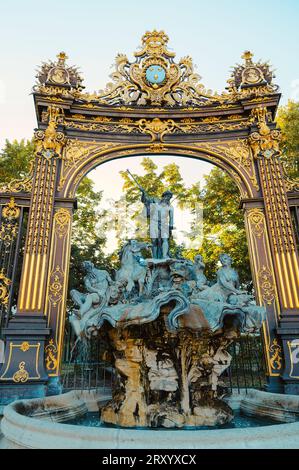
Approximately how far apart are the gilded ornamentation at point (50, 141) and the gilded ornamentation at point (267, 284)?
6432 millimetres

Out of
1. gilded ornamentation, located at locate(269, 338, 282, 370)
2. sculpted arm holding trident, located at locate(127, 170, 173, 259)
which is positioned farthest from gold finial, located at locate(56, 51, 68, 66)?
gilded ornamentation, located at locate(269, 338, 282, 370)

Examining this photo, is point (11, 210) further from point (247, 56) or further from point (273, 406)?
point (247, 56)

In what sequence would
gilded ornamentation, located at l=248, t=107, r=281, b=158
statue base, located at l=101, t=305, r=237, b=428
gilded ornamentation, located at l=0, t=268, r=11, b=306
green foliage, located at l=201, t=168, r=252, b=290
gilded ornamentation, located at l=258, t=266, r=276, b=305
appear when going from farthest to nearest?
1. green foliage, located at l=201, t=168, r=252, b=290
2. gilded ornamentation, located at l=248, t=107, r=281, b=158
3. gilded ornamentation, located at l=258, t=266, r=276, b=305
4. gilded ornamentation, located at l=0, t=268, r=11, b=306
5. statue base, located at l=101, t=305, r=237, b=428

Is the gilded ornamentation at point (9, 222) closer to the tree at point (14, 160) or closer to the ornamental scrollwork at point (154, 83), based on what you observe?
the ornamental scrollwork at point (154, 83)

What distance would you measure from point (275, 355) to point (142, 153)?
6.72m

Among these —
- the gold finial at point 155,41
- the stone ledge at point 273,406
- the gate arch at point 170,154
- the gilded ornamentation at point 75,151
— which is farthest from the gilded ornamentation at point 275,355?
the gold finial at point 155,41

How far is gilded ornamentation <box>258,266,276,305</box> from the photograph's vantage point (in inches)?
304

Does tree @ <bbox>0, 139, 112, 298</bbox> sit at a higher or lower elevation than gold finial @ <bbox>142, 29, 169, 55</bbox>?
lower

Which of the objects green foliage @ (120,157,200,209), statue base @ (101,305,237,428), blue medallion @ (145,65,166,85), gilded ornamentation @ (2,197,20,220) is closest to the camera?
statue base @ (101,305,237,428)

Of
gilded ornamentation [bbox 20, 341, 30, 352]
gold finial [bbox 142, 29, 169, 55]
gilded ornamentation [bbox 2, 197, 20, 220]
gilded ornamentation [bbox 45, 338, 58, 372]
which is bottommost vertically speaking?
gilded ornamentation [bbox 45, 338, 58, 372]

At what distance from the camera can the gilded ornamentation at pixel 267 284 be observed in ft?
25.3

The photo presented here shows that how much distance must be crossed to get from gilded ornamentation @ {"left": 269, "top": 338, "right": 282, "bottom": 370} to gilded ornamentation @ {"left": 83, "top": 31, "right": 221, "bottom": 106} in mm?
7477

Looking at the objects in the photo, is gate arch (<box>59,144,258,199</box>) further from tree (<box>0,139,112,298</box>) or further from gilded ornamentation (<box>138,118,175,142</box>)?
tree (<box>0,139,112,298</box>)
